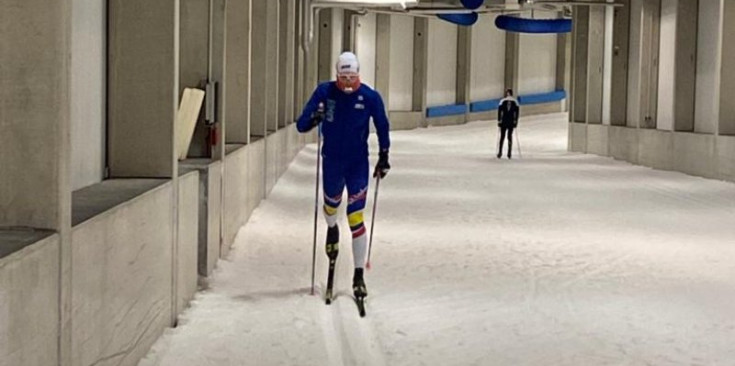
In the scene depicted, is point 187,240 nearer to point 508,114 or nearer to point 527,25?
point 508,114

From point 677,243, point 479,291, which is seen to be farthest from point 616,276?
point 677,243

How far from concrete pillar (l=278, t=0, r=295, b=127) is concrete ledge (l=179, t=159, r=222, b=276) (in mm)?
13331

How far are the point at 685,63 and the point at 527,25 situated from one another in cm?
1841

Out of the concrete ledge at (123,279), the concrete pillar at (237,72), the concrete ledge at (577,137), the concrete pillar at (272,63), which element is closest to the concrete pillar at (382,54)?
the concrete ledge at (577,137)

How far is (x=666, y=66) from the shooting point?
Answer: 26734 millimetres

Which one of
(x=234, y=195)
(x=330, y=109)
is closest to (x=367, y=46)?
(x=234, y=195)

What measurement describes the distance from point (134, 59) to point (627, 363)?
11.8ft

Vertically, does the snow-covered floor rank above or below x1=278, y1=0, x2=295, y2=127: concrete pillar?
below

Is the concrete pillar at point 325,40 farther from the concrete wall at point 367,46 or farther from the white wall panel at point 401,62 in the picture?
the white wall panel at point 401,62

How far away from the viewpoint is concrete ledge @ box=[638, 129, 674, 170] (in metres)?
25.1

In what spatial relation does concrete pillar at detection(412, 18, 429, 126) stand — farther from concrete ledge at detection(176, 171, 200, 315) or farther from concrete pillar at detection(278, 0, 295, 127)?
concrete ledge at detection(176, 171, 200, 315)

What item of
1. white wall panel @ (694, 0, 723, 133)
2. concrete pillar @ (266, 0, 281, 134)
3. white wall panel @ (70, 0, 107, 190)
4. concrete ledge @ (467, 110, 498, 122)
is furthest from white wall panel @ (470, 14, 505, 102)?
white wall panel @ (70, 0, 107, 190)

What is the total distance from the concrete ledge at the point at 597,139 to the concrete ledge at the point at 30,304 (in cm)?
2831

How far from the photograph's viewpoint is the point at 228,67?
13.5 meters
